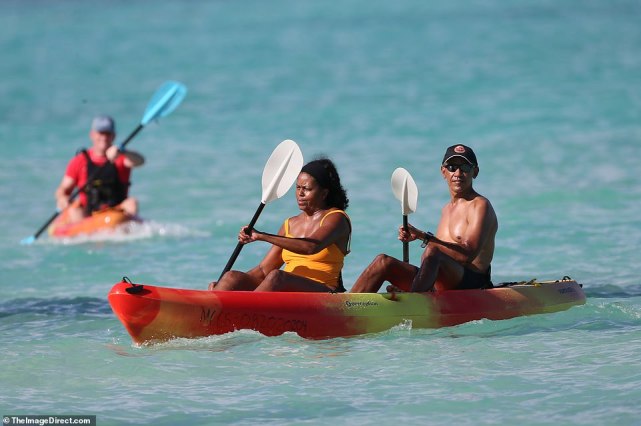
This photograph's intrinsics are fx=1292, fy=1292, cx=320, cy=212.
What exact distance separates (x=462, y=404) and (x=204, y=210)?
8081 mm

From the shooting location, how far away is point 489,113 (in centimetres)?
1936

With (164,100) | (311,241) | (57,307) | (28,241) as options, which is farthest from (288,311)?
(28,241)

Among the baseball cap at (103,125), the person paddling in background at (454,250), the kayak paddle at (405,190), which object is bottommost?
the person paddling in background at (454,250)

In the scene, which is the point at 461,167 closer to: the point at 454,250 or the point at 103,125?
the point at 454,250

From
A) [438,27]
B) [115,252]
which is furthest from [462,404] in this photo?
[438,27]

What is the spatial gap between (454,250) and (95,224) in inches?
218

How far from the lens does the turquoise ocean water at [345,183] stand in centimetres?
651

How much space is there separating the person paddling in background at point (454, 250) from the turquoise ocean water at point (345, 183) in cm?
33

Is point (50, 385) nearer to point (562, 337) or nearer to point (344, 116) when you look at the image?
point (562, 337)

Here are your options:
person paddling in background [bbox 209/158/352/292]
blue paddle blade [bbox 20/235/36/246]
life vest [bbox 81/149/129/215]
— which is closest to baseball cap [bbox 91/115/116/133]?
life vest [bbox 81/149/129/215]

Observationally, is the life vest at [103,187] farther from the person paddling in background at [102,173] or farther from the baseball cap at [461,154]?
the baseball cap at [461,154]

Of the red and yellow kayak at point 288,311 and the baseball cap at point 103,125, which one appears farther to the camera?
the baseball cap at point 103,125

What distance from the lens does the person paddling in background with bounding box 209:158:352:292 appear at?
7.40 meters

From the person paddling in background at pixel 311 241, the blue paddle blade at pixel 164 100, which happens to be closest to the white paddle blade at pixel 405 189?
the person paddling in background at pixel 311 241
